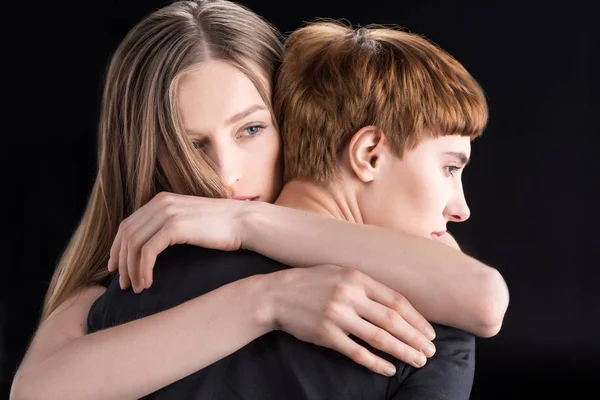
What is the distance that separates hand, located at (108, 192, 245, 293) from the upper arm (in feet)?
0.59

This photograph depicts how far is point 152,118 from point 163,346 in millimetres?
598

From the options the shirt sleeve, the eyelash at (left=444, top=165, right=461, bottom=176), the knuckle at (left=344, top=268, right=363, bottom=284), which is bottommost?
the shirt sleeve

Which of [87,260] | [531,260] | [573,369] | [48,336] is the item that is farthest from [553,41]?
[48,336]

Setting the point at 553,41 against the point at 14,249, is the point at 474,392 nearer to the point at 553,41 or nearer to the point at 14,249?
the point at 553,41

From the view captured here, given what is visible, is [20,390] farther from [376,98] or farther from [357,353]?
[376,98]

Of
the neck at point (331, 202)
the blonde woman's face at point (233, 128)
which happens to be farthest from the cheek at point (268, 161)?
the neck at point (331, 202)

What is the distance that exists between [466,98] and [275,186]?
47 centimetres

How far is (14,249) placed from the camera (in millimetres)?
4008

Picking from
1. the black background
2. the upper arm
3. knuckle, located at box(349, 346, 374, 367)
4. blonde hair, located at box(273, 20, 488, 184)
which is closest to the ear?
blonde hair, located at box(273, 20, 488, 184)

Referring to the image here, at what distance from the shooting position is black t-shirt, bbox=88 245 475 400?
1.29 meters

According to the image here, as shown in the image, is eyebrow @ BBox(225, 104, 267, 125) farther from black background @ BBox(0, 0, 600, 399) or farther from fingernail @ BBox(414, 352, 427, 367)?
black background @ BBox(0, 0, 600, 399)

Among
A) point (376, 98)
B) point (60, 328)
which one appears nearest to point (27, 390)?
point (60, 328)

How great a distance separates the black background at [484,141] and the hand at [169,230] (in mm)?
2596

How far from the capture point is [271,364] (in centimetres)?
133
